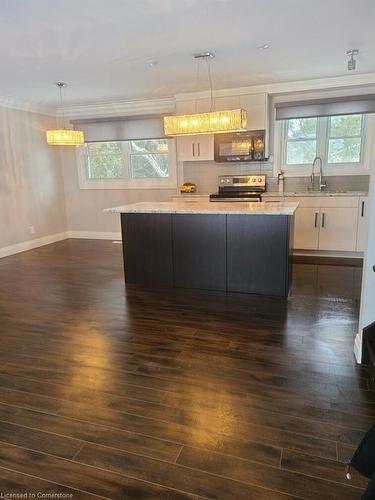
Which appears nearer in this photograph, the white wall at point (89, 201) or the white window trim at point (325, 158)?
the white window trim at point (325, 158)

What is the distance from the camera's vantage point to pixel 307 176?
5.66 meters

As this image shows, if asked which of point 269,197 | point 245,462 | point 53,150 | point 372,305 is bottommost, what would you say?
point 245,462

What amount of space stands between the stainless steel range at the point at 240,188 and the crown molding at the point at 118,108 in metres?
1.59

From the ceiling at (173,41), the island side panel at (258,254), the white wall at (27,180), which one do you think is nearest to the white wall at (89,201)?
the white wall at (27,180)

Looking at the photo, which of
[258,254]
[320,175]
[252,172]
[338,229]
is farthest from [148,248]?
[320,175]

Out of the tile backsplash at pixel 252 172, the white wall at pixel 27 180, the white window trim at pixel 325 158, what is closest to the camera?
the white window trim at pixel 325 158

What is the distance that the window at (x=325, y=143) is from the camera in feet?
17.5

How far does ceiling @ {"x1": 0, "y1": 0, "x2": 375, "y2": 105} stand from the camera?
277cm

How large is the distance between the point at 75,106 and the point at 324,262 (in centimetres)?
517

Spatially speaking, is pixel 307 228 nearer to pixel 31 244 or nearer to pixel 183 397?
pixel 183 397

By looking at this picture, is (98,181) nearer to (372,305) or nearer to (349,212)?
(349,212)

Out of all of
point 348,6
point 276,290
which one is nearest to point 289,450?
point 276,290

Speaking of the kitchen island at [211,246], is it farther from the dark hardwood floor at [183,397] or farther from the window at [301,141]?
the window at [301,141]

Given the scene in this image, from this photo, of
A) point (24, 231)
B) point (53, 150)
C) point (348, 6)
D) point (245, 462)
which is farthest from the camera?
point (53, 150)
